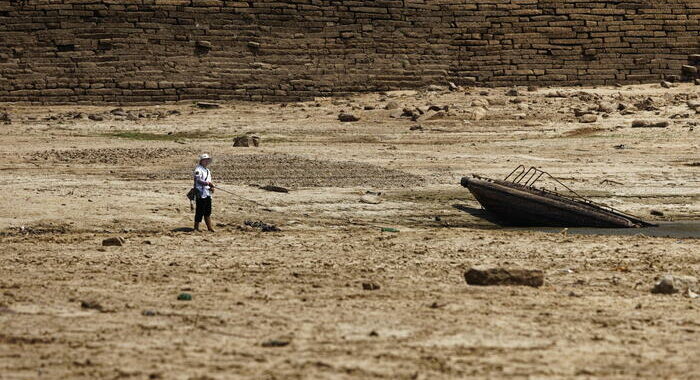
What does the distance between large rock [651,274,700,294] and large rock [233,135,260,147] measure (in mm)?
8784

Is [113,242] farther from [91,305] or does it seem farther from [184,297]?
[91,305]

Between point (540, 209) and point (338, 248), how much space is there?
283cm

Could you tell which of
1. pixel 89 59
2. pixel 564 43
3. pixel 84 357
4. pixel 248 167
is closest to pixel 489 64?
pixel 564 43

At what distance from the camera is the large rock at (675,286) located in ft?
30.5

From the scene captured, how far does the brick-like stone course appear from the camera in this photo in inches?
880

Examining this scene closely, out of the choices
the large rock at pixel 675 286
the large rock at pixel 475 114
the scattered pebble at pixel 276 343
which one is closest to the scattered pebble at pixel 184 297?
the scattered pebble at pixel 276 343

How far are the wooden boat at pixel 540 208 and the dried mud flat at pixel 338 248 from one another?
0.37 metres

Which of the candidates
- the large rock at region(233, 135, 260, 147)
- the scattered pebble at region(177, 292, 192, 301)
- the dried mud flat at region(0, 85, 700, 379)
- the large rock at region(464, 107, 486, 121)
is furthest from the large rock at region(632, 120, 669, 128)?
the scattered pebble at region(177, 292, 192, 301)

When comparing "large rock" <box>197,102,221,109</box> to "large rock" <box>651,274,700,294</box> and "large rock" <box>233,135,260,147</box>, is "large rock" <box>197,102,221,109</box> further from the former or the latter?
"large rock" <box>651,274,700,294</box>

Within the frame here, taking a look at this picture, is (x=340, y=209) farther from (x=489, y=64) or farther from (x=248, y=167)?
(x=489, y=64)

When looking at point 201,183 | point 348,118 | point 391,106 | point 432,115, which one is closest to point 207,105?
point 348,118

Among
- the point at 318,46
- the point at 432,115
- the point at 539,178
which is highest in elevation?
the point at 318,46

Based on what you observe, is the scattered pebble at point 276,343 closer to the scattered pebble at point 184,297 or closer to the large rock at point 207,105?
the scattered pebble at point 184,297

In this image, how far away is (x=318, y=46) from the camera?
23047 millimetres
